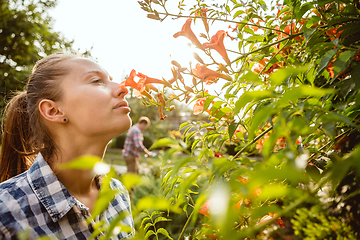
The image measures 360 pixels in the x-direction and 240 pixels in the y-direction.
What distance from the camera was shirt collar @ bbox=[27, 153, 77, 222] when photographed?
104 cm

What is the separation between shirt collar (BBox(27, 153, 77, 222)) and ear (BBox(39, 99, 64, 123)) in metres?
0.23

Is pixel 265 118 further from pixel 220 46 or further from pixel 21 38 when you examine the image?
pixel 21 38

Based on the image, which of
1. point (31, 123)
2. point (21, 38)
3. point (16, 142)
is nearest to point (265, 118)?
point (31, 123)

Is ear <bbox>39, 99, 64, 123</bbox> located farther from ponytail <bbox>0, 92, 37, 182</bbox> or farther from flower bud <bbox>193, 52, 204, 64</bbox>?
flower bud <bbox>193, 52, 204, 64</bbox>

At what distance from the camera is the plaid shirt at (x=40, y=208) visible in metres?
0.89

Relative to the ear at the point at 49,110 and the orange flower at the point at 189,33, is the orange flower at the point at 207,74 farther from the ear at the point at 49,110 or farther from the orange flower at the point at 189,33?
the ear at the point at 49,110

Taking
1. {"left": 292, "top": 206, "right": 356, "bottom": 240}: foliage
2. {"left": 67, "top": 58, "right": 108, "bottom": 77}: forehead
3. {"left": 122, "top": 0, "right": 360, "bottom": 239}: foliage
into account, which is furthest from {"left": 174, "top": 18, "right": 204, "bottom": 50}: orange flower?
{"left": 292, "top": 206, "right": 356, "bottom": 240}: foliage

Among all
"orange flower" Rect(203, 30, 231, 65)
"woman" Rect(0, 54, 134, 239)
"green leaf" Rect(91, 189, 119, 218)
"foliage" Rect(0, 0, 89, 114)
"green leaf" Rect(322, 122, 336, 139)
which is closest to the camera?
"green leaf" Rect(91, 189, 119, 218)

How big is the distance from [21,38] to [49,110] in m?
12.2

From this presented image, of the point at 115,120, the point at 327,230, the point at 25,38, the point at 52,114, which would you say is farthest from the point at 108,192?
the point at 25,38

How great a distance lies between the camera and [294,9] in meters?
0.74

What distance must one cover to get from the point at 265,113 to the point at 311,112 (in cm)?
17

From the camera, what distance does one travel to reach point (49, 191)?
1089 millimetres

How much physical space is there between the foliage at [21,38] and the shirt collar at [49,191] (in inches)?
398
